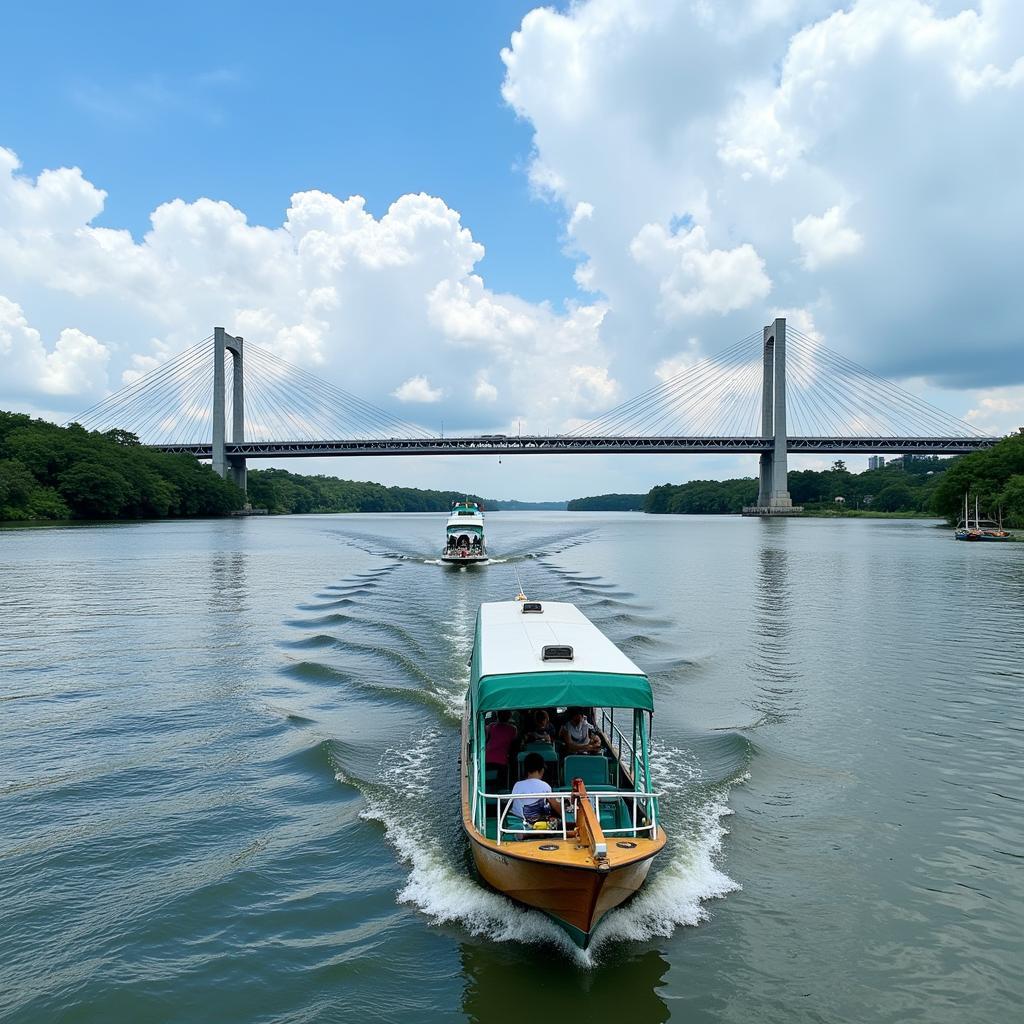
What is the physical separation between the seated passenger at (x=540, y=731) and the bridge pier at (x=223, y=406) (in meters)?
107

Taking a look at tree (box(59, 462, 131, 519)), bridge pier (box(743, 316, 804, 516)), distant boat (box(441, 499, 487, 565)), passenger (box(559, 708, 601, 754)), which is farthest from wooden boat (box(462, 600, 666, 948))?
bridge pier (box(743, 316, 804, 516))

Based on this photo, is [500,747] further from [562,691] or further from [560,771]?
[562,691]

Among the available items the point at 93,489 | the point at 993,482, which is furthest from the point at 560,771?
the point at 93,489

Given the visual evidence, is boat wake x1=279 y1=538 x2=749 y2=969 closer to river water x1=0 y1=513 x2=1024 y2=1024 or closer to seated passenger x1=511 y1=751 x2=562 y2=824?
river water x1=0 y1=513 x2=1024 y2=1024

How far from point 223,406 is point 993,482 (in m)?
93.4

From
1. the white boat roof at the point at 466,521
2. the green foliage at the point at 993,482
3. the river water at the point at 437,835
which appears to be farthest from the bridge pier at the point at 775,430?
the river water at the point at 437,835

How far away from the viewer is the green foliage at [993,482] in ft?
247

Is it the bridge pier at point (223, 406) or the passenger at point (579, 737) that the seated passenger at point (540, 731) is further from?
the bridge pier at point (223, 406)

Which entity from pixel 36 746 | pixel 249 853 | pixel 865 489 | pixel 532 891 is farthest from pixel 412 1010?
pixel 865 489

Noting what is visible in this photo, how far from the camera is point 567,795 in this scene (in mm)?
8359

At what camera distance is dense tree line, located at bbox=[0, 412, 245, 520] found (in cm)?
7788

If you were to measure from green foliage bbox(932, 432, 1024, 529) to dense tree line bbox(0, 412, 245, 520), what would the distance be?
87906mm

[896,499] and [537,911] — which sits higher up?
[896,499]

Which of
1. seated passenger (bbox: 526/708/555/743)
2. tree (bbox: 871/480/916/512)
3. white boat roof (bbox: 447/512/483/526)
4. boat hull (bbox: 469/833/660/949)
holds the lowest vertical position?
boat hull (bbox: 469/833/660/949)
